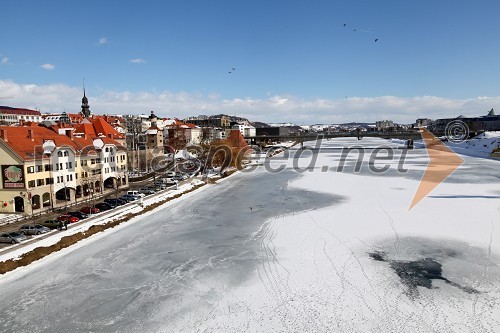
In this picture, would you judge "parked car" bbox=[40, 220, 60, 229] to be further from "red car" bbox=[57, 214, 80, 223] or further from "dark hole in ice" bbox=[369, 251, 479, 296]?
"dark hole in ice" bbox=[369, 251, 479, 296]

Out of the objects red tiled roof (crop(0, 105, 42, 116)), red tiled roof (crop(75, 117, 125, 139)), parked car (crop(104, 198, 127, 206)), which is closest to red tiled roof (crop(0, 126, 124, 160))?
red tiled roof (crop(75, 117, 125, 139))

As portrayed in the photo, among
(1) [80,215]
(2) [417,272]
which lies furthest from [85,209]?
(2) [417,272]

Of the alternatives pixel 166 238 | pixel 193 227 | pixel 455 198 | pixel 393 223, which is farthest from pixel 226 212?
pixel 455 198

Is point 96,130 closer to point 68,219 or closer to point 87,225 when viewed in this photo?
point 68,219

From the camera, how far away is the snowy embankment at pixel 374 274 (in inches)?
484

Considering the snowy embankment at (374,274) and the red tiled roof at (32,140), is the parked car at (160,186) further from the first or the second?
the snowy embankment at (374,274)

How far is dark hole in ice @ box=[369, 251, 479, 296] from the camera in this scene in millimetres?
14656

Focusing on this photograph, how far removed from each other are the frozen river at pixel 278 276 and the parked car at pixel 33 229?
134 inches

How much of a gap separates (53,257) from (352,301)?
1585 cm

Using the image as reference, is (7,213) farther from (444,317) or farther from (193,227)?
(444,317)

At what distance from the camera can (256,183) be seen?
150 ft

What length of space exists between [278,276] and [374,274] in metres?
4.45

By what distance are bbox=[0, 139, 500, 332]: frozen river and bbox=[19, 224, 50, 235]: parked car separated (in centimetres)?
339

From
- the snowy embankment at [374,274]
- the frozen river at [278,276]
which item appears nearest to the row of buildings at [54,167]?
the frozen river at [278,276]
